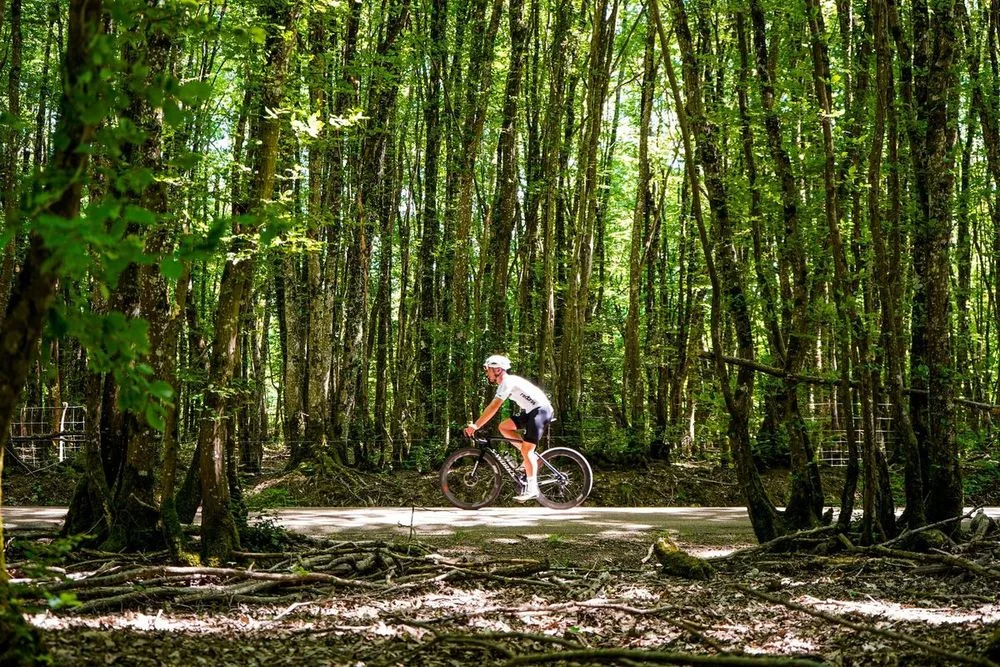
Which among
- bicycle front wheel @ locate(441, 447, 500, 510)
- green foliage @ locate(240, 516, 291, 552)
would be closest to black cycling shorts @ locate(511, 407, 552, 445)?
bicycle front wheel @ locate(441, 447, 500, 510)

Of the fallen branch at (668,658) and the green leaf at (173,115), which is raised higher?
the green leaf at (173,115)

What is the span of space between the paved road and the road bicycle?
0.96 feet

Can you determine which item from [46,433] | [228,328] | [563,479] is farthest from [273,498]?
[46,433]

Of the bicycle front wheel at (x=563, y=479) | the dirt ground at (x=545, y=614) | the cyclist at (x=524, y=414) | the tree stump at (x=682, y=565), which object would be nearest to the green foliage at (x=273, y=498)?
the cyclist at (x=524, y=414)

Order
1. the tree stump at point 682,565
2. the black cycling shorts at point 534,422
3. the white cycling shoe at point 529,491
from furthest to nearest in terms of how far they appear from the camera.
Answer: the white cycling shoe at point 529,491
the black cycling shorts at point 534,422
the tree stump at point 682,565

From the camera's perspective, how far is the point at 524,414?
12109 mm

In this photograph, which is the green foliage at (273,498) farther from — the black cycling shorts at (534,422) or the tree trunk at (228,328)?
the tree trunk at (228,328)

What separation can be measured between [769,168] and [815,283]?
54.3 inches

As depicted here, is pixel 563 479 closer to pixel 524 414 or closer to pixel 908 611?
pixel 524 414

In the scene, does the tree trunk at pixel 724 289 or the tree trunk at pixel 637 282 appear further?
the tree trunk at pixel 637 282

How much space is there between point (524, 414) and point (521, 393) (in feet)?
1.16

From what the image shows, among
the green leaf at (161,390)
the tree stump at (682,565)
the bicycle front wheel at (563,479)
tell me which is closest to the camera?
the green leaf at (161,390)

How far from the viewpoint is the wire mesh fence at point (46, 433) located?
17391 millimetres

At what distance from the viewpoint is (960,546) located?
8.18 meters
